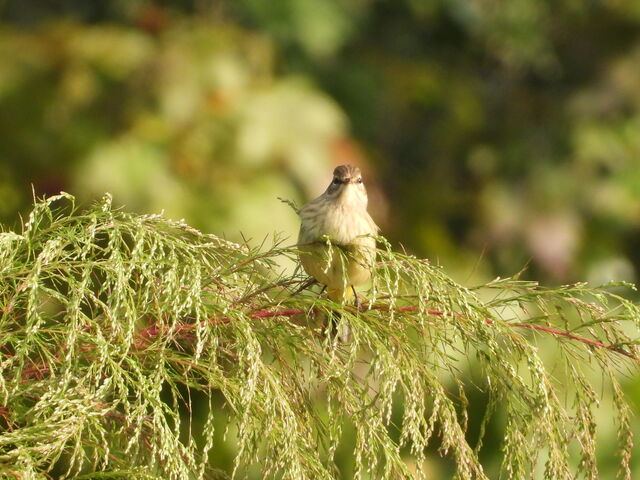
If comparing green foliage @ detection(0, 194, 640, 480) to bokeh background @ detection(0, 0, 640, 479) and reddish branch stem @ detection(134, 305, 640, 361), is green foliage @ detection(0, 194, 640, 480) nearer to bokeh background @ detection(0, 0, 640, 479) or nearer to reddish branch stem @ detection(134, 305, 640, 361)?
reddish branch stem @ detection(134, 305, 640, 361)

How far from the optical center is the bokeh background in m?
7.27

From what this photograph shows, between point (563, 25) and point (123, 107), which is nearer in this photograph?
point (123, 107)

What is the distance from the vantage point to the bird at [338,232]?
2.91 m

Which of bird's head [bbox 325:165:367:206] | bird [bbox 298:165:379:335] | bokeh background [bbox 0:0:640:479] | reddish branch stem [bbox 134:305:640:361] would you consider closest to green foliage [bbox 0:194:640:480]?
reddish branch stem [bbox 134:305:640:361]

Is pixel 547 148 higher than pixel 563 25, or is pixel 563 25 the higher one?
pixel 563 25

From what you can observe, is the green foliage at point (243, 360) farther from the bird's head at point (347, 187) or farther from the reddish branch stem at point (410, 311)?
the bird's head at point (347, 187)

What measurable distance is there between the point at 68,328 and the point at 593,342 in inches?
41.5

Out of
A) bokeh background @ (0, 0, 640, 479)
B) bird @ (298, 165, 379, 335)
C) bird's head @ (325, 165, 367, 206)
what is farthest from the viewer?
bokeh background @ (0, 0, 640, 479)

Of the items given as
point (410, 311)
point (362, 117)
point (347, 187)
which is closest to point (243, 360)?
point (410, 311)

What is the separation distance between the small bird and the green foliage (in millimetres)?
357

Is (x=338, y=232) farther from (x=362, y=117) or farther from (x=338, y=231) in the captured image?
(x=362, y=117)

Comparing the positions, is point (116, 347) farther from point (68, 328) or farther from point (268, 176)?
point (268, 176)

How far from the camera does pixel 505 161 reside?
9352mm

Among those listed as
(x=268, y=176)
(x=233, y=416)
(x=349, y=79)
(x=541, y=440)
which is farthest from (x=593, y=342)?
(x=349, y=79)
